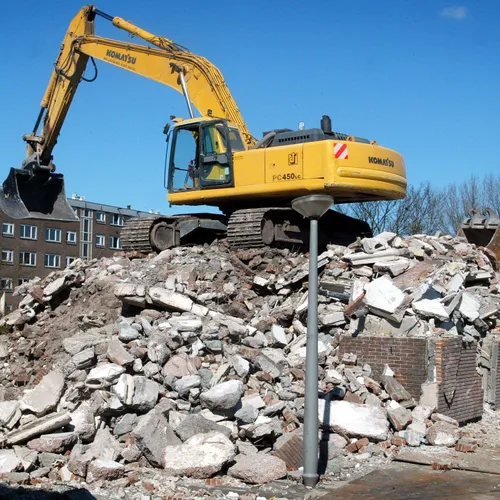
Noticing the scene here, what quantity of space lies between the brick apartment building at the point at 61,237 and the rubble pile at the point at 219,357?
38.3 metres

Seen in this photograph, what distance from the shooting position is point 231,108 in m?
17.2

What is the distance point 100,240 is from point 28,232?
7549 millimetres

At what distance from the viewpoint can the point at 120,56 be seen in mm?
17594

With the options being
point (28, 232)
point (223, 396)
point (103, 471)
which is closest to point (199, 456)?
point (103, 471)

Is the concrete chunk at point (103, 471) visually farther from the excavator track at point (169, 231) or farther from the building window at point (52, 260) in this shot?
the building window at point (52, 260)

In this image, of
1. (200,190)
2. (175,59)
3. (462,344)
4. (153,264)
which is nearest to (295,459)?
(462,344)

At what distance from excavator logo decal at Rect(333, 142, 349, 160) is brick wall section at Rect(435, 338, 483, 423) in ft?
14.6

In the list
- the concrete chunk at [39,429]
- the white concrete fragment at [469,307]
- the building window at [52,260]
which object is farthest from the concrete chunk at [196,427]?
the building window at [52,260]

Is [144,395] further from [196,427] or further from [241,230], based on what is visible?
[241,230]

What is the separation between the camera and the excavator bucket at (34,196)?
1602 centimetres

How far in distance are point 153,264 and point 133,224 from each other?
6.77 feet

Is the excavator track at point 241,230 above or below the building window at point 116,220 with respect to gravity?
below

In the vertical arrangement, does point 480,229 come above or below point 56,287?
above

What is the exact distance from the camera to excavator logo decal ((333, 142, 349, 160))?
590 inches
